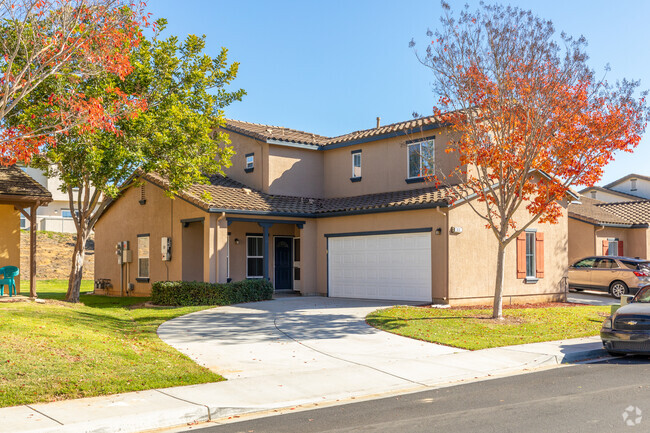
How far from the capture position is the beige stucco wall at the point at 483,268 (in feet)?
64.2

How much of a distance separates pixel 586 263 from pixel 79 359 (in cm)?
2154

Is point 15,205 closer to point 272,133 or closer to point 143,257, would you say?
point 143,257

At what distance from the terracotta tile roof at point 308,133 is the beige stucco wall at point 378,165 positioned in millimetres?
346

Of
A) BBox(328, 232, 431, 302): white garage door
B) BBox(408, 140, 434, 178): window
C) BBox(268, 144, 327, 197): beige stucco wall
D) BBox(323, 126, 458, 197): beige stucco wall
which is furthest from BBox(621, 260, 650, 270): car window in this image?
BBox(268, 144, 327, 197): beige stucco wall

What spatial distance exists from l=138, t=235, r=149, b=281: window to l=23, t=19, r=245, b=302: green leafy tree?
14.1 ft

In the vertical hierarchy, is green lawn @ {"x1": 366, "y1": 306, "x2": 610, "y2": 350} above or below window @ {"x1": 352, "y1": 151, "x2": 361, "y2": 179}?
below

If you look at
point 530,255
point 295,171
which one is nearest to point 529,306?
point 530,255

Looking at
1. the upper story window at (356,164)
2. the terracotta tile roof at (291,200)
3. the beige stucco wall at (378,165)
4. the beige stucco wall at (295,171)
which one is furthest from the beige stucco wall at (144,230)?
the upper story window at (356,164)

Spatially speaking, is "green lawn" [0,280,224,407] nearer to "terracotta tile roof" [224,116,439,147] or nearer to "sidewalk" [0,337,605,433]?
"sidewalk" [0,337,605,433]

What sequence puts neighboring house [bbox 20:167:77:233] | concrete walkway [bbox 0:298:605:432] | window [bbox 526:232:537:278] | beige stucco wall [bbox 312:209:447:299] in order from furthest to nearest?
neighboring house [bbox 20:167:77:233], window [bbox 526:232:537:278], beige stucco wall [bbox 312:209:447:299], concrete walkway [bbox 0:298:605:432]

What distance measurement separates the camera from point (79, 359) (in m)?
9.86

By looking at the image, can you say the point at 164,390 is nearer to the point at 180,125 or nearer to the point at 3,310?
the point at 3,310

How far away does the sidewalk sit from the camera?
23.9 ft

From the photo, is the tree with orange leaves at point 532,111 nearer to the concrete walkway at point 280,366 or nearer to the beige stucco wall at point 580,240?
the concrete walkway at point 280,366
